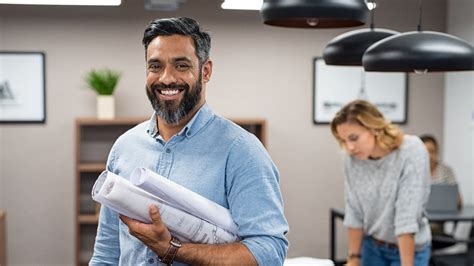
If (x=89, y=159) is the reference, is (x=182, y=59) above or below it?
above

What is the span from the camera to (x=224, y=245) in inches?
58.1

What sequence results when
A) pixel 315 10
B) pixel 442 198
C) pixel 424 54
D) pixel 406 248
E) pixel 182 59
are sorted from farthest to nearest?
1. pixel 442 198
2. pixel 406 248
3. pixel 424 54
4. pixel 315 10
5. pixel 182 59

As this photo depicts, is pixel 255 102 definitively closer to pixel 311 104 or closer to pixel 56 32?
pixel 311 104

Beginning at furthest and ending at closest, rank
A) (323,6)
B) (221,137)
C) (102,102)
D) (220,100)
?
(220,100)
(102,102)
(323,6)
(221,137)

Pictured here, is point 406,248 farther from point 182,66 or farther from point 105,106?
point 105,106

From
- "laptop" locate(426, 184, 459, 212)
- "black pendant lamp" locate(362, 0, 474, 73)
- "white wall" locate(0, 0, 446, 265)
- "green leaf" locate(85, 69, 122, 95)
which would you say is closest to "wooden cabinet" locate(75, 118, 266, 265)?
"white wall" locate(0, 0, 446, 265)

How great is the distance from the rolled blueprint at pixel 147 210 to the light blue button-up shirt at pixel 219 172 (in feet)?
0.21

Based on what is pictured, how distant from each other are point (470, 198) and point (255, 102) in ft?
6.21

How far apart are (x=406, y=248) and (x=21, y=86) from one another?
3764mm

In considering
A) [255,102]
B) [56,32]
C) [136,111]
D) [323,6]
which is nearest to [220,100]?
[255,102]

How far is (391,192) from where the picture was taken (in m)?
2.75

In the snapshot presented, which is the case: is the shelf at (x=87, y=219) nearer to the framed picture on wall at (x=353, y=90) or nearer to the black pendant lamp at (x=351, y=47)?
the framed picture on wall at (x=353, y=90)

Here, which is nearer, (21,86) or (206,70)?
(206,70)

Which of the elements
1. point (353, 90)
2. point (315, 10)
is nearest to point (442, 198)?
point (353, 90)
